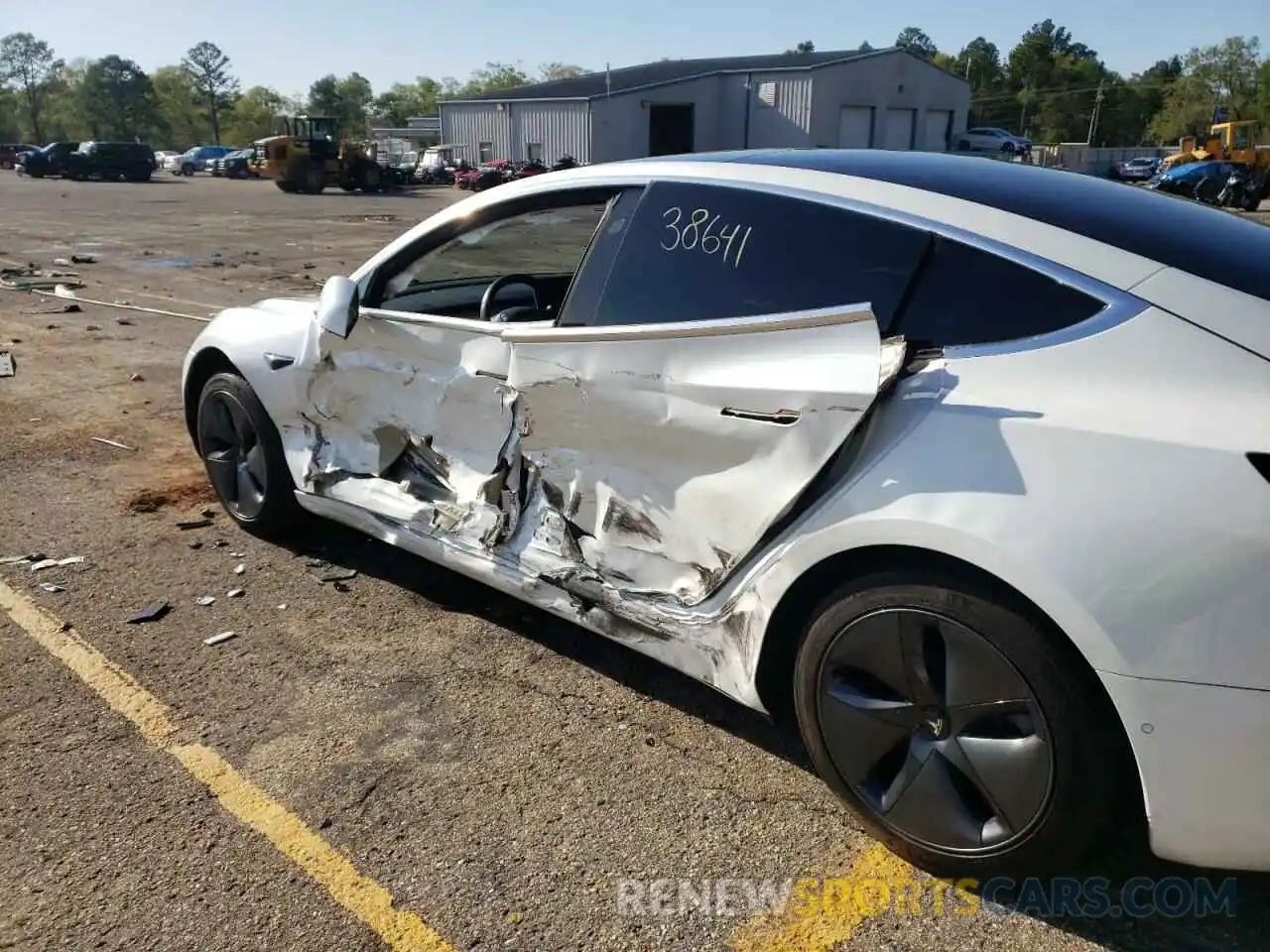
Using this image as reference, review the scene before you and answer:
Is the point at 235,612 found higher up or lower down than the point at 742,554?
lower down

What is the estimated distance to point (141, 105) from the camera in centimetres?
11138

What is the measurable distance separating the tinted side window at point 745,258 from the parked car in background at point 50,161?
53.8 metres

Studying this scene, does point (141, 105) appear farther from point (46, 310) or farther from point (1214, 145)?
point (46, 310)

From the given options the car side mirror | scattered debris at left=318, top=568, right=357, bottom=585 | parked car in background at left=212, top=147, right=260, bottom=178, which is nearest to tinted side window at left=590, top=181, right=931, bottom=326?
the car side mirror

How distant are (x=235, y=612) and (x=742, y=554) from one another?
2271 mm

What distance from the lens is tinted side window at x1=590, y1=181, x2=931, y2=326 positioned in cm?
263

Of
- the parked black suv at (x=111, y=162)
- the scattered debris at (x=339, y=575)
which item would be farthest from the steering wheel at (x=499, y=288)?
the parked black suv at (x=111, y=162)

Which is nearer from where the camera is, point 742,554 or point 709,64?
point 742,554

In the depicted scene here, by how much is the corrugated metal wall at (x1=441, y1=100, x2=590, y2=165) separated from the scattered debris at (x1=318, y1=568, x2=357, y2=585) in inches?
1921

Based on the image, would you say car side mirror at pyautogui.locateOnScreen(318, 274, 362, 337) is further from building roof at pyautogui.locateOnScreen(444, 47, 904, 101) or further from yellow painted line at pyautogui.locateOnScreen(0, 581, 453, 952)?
building roof at pyautogui.locateOnScreen(444, 47, 904, 101)

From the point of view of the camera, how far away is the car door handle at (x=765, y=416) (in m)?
2.54

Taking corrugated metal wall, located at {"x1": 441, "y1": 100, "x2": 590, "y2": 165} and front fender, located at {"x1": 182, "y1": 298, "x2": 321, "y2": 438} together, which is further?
corrugated metal wall, located at {"x1": 441, "y1": 100, "x2": 590, "y2": 165}

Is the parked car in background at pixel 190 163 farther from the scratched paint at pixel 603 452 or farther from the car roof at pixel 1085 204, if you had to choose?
the car roof at pixel 1085 204

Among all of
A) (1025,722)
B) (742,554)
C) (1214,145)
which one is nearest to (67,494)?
(742,554)
